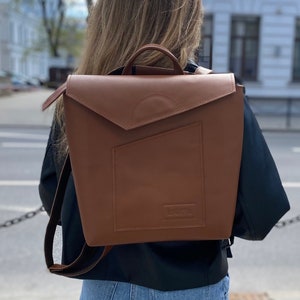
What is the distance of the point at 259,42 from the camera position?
19859mm

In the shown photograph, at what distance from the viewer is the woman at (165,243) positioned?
53.1 inches

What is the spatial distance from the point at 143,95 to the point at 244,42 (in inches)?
763

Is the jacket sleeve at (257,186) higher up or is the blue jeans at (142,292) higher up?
the jacket sleeve at (257,186)

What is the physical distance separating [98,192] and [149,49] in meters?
0.40

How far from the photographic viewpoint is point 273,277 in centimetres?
419

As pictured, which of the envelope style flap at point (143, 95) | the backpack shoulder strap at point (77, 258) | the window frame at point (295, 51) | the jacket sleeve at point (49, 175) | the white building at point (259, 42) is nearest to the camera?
the envelope style flap at point (143, 95)

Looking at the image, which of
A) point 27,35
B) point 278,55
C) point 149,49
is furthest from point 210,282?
point 27,35

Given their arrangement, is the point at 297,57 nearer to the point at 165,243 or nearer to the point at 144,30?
the point at 144,30

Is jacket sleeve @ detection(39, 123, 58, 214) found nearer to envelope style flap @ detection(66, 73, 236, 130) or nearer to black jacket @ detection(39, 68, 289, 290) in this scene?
black jacket @ detection(39, 68, 289, 290)

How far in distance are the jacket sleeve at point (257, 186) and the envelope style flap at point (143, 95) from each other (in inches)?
4.9

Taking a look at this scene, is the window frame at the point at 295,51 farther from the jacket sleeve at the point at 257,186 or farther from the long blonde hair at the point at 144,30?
the jacket sleeve at the point at 257,186

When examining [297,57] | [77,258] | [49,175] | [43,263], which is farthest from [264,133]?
[77,258]

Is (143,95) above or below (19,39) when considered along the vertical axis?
above

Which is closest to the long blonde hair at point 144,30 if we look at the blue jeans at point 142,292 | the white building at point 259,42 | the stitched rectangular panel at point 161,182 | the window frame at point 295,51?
the stitched rectangular panel at point 161,182
